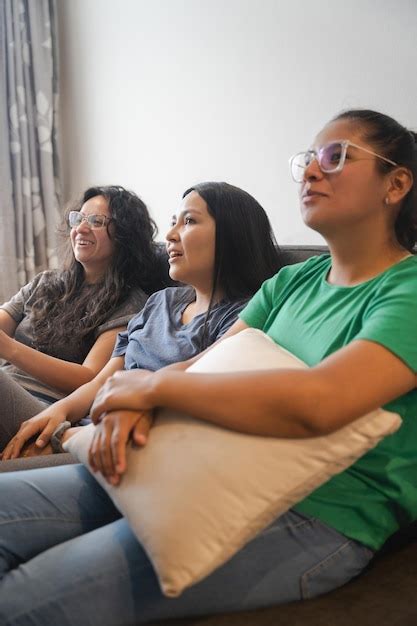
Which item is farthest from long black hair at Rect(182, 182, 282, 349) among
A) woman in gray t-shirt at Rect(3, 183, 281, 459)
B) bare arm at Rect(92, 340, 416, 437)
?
bare arm at Rect(92, 340, 416, 437)

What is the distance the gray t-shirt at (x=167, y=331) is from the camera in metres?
1.64

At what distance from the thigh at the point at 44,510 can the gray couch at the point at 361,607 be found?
28 cm

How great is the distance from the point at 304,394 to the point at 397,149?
57 centimetres

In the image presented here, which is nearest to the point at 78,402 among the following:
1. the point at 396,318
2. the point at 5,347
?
the point at 5,347

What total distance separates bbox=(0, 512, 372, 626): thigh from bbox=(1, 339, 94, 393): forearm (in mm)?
867

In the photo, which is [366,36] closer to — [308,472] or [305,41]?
[305,41]

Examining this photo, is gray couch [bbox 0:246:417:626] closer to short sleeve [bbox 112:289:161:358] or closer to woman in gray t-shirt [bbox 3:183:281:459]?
woman in gray t-shirt [bbox 3:183:281:459]

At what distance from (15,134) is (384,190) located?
97.7 inches

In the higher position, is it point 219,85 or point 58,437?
point 219,85

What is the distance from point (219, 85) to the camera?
7.82 ft

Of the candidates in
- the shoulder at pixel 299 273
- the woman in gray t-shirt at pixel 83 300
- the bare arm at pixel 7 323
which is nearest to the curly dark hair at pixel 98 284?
the woman in gray t-shirt at pixel 83 300

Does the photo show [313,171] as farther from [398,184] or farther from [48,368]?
[48,368]

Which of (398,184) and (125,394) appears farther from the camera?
(398,184)

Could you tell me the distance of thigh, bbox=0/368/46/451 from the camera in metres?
1.64
